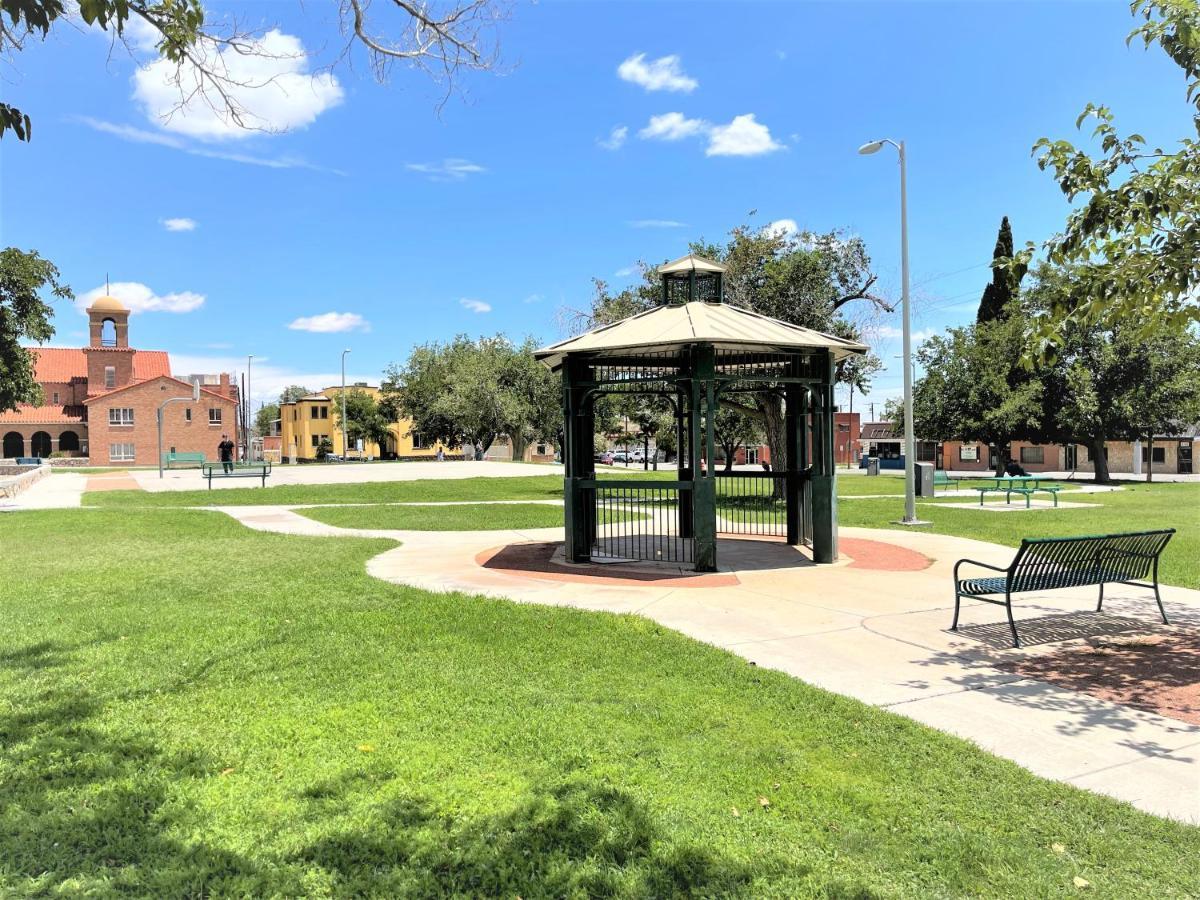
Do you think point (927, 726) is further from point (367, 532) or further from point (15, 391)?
point (15, 391)

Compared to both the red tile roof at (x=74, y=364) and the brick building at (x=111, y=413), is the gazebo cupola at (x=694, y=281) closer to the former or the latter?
the brick building at (x=111, y=413)

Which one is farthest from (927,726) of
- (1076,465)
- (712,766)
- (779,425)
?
(1076,465)

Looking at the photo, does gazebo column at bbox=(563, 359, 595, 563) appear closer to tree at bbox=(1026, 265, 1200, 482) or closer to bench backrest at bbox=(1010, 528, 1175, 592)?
bench backrest at bbox=(1010, 528, 1175, 592)

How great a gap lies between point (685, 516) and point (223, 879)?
10465mm

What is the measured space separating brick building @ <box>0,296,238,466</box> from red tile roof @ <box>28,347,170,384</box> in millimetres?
127

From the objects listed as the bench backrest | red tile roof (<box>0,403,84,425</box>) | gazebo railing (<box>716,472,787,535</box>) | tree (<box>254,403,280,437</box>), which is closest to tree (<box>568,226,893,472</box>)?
gazebo railing (<box>716,472,787,535</box>)

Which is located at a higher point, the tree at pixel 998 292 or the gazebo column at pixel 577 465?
the tree at pixel 998 292

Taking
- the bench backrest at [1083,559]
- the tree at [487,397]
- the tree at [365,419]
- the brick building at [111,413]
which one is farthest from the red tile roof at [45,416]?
the bench backrest at [1083,559]

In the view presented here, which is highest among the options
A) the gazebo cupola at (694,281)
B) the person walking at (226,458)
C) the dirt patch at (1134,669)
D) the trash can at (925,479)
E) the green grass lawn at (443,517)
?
the gazebo cupola at (694,281)

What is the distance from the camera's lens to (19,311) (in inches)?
1058

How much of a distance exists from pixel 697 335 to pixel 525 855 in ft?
22.5

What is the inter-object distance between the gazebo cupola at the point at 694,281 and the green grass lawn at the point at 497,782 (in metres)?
6.40

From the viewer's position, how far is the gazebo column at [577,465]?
35.1ft

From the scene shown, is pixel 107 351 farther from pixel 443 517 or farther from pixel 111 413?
pixel 443 517
